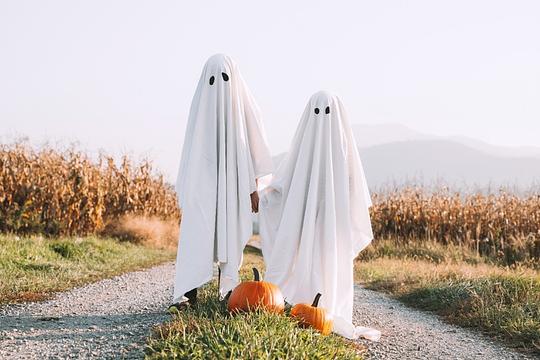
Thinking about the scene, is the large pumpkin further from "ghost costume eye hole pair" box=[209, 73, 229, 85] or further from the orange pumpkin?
"ghost costume eye hole pair" box=[209, 73, 229, 85]

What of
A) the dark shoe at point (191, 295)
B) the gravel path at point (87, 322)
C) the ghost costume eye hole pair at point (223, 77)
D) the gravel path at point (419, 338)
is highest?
the ghost costume eye hole pair at point (223, 77)

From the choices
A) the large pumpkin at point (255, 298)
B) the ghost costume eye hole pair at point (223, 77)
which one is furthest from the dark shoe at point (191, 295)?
the ghost costume eye hole pair at point (223, 77)

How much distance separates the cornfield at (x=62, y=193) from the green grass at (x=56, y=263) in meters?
2.45

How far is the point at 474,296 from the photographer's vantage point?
8633 millimetres

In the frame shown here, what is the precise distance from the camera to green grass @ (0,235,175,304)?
9.41m

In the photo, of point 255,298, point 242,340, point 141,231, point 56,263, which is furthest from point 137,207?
point 242,340

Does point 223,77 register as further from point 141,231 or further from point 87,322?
point 141,231

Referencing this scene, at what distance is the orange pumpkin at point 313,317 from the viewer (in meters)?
6.32

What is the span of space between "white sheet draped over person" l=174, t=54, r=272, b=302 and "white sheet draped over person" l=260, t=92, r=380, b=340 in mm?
491

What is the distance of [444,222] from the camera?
60.7 ft

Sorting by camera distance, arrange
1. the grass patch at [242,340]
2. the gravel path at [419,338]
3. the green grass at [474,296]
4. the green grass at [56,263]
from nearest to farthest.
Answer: the grass patch at [242,340], the gravel path at [419,338], the green grass at [474,296], the green grass at [56,263]

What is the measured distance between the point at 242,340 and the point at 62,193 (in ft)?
43.8

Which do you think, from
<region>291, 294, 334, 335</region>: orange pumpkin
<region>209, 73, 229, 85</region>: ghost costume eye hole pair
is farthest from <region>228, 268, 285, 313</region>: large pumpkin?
<region>209, 73, 229, 85</region>: ghost costume eye hole pair

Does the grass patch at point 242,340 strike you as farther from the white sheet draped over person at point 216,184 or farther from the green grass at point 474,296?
the green grass at point 474,296
